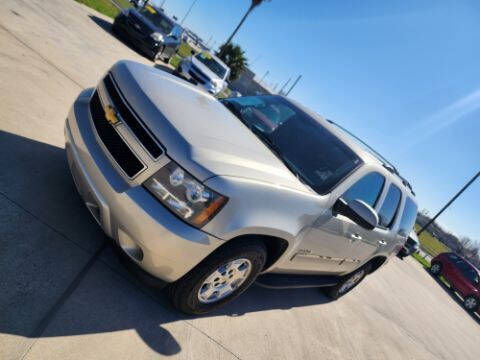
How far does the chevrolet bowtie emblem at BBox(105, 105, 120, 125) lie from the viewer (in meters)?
2.41

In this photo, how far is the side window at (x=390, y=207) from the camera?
425 cm

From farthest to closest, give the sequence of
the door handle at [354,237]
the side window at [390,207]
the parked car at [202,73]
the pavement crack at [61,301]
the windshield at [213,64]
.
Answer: the windshield at [213,64] → the parked car at [202,73] → the side window at [390,207] → the door handle at [354,237] → the pavement crack at [61,301]

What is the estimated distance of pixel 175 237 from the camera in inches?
80.8

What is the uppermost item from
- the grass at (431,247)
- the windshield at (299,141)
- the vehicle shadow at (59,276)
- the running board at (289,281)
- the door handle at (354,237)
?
the windshield at (299,141)

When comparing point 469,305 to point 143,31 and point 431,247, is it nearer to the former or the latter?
point 143,31

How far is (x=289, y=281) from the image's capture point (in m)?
3.33

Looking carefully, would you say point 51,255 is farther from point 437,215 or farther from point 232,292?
point 437,215

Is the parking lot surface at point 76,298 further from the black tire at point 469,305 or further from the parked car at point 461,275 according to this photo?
the parked car at point 461,275

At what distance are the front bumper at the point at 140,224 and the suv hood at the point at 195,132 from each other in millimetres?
347

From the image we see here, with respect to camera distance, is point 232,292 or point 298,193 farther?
point 232,292

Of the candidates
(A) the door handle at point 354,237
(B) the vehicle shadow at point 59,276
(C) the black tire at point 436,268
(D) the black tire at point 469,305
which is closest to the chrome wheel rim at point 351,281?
(A) the door handle at point 354,237

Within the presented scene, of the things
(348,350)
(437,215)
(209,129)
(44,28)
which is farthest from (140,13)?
(437,215)

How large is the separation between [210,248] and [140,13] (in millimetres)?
A: 12693

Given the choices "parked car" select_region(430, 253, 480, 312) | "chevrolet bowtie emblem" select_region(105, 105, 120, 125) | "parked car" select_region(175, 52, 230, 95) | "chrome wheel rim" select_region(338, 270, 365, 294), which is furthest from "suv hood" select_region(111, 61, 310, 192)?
"parked car" select_region(430, 253, 480, 312)
